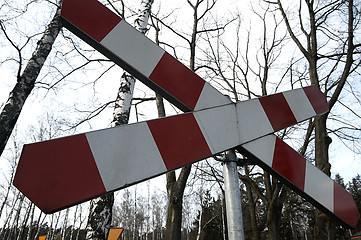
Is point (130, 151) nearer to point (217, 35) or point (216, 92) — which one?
point (216, 92)

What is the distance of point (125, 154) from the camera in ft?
2.89

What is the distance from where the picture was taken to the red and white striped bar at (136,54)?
1.07 meters

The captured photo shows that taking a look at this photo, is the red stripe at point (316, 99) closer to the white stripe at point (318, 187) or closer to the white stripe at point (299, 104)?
the white stripe at point (299, 104)

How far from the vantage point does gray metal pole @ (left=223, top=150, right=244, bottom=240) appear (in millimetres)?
1073

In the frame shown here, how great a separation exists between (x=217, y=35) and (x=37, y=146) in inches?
424

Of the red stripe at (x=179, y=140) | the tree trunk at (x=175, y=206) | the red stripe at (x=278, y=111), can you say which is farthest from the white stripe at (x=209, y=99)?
the tree trunk at (x=175, y=206)

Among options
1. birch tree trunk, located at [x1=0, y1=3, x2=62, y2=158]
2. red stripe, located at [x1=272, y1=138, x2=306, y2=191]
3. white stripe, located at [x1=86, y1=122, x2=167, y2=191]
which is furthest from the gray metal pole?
birch tree trunk, located at [x1=0, y1=3, x2=62, y2=158]

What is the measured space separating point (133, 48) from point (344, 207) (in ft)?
4.89

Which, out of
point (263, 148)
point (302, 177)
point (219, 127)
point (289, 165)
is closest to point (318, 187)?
point (302, 177)

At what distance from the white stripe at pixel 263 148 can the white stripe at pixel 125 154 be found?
1.61 ft

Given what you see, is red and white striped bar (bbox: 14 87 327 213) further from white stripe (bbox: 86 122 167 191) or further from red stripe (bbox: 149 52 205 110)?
red stripe (bbox: 149 52 205 110)

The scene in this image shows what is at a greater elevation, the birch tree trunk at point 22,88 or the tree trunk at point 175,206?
the birch tree trunk at point 22,88

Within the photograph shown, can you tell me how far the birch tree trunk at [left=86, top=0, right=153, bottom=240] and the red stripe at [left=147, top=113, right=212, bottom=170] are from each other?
1.95 m

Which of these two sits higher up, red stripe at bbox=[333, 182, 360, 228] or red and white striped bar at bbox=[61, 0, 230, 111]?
red and white striped bar at bbox=[61, 0, 230, 111]
